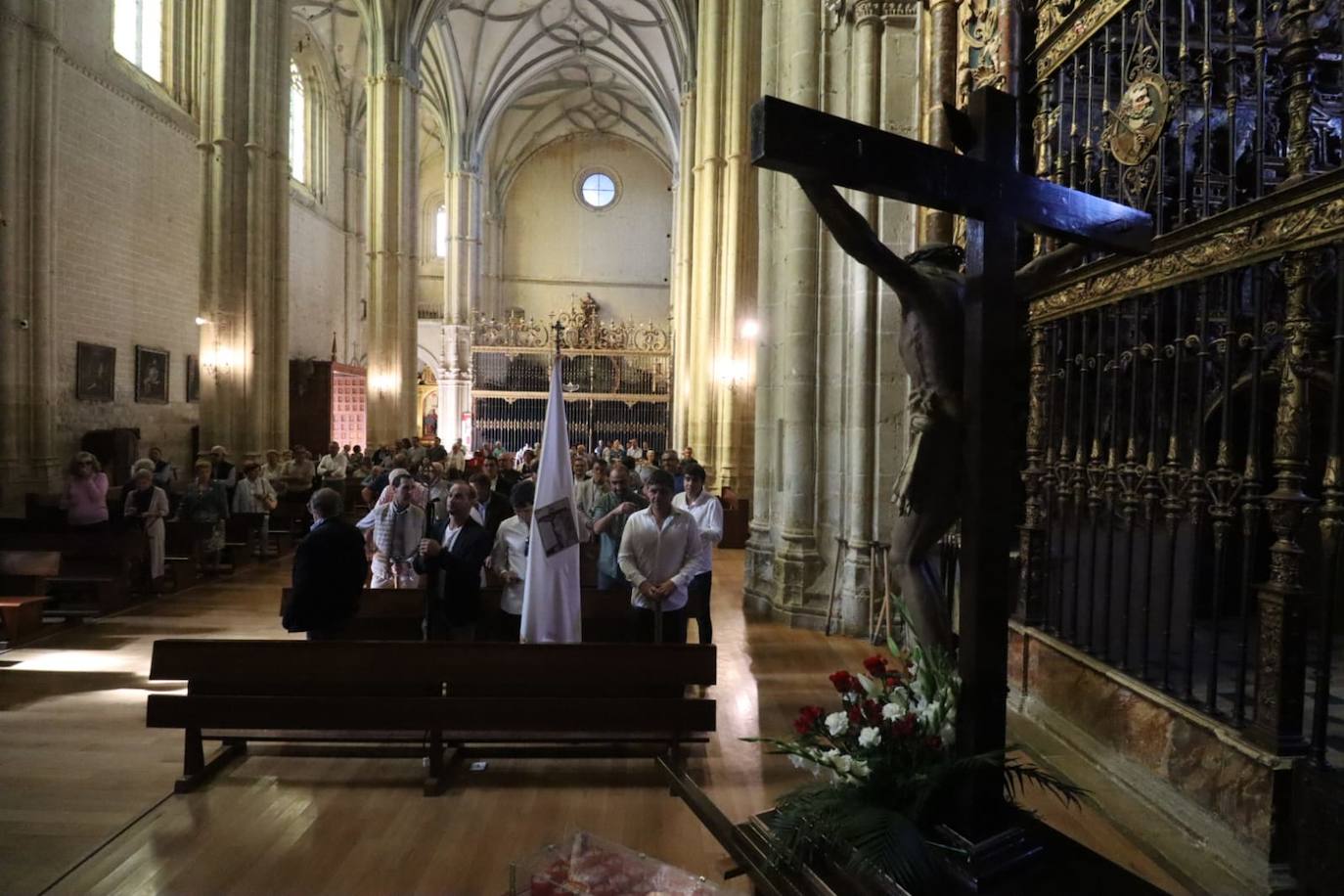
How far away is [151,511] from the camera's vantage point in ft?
28.8

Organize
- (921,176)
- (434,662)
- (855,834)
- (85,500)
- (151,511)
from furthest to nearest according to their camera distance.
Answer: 1. (151,511)
2. (85,500)
3. (434,662)
4. (855,834)
5. (921,176)

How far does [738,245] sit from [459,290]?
19306mm

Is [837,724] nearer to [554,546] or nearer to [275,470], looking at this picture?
[554,546]

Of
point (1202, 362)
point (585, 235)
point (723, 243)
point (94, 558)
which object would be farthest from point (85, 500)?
point (585, 235)

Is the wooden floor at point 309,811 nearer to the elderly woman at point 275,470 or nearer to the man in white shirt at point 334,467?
the elderly woman at point 275,470

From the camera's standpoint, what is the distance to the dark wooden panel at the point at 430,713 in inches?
167

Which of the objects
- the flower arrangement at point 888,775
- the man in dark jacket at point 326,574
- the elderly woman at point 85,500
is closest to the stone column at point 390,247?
the elderly woman at point 85,500

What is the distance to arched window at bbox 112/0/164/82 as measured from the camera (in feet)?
48.5

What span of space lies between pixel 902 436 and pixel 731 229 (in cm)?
938

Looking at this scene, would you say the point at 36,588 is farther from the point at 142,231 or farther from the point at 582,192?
the point at 582,192

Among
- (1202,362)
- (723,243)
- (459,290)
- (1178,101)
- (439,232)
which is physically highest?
(439,232)

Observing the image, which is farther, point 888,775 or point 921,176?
point 888,775

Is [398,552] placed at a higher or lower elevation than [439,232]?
lower

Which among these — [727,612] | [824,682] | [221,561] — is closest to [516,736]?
[824,682]
